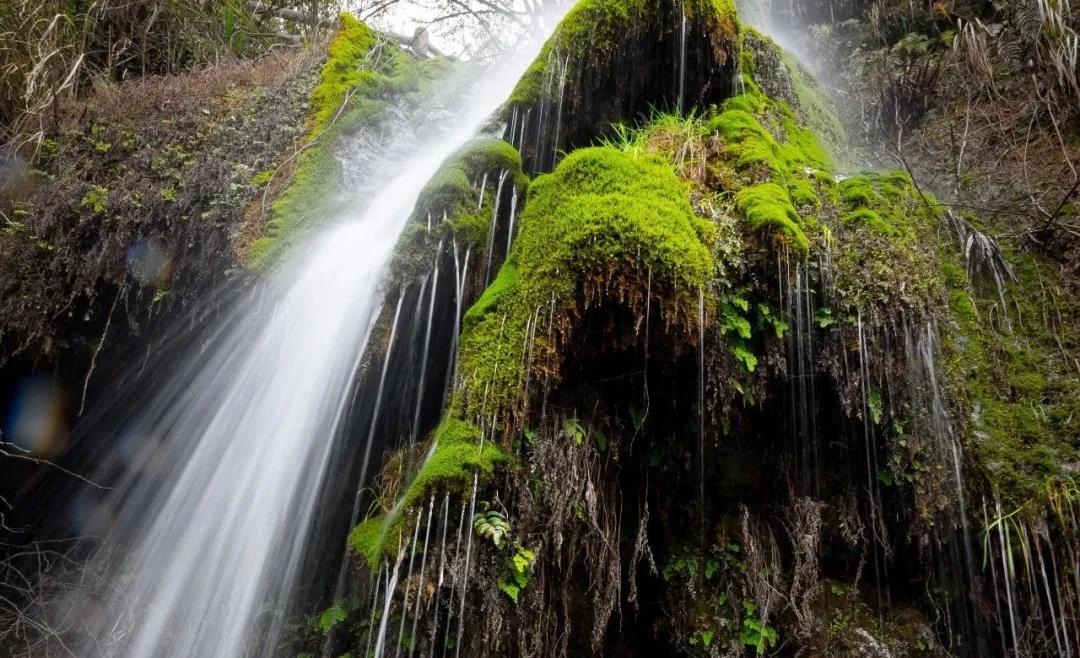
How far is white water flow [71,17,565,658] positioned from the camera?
14.2 ft

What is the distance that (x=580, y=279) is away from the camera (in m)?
3.73

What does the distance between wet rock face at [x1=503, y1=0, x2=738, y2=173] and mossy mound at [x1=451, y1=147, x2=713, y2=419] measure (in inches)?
88.2

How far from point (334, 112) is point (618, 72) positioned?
12.3 ft

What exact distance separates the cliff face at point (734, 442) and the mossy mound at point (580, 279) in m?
0.01

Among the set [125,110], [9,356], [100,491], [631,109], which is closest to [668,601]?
[631,109]

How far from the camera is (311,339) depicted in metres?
5.04

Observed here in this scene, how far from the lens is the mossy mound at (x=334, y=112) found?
20.6 ft

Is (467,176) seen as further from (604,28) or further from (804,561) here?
(804,561)

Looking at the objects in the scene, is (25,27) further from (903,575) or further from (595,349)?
(903,575)

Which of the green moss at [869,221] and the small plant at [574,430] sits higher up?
the green moss at [869,221]

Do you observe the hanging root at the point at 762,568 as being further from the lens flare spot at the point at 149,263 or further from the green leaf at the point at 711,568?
the lens flare spot at the point at 149,263

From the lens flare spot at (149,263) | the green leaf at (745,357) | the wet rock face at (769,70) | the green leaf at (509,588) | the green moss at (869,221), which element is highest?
the wet rock face at (769,70)

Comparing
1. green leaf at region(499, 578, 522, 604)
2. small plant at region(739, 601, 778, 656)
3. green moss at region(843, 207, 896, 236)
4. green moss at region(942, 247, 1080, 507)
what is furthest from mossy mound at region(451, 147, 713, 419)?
green moss at region(942, 247, 1080, 507)

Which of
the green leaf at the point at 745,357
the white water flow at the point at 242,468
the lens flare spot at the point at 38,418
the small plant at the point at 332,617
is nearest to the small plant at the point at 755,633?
the green leaf at the point at 745,357
